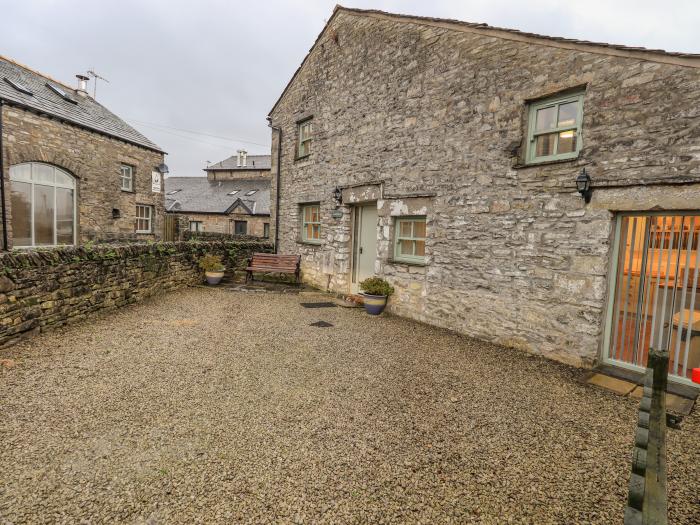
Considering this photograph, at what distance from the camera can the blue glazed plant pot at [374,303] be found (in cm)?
738

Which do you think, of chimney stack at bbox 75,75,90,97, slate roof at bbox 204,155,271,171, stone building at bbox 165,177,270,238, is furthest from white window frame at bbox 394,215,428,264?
slate roof at bbox 204,155,271,171

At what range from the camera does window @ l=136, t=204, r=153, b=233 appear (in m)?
15.8

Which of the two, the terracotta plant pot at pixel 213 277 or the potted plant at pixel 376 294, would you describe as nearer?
the potted plant at pixel 376 294

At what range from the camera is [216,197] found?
28.5m

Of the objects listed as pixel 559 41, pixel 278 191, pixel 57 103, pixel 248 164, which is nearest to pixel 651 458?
pixel 559 41

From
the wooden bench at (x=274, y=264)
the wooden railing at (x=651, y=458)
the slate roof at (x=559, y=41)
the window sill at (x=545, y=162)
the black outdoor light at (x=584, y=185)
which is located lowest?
the wooden bench at (x=274, y=264)

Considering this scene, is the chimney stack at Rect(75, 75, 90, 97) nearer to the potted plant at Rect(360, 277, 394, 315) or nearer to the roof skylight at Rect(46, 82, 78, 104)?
the roof skylight at Rect(46, 82, 78, 104)

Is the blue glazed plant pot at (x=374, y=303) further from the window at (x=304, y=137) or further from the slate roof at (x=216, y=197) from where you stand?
the slate roof at (x=216, y=197)

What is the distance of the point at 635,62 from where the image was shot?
4266 mm

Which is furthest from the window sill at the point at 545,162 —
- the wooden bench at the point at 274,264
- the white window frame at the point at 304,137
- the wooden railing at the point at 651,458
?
the wooden bench at the point at 274,264

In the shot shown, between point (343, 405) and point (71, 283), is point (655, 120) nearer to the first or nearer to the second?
point (343, 405)

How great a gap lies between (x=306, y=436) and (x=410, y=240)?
491 cm

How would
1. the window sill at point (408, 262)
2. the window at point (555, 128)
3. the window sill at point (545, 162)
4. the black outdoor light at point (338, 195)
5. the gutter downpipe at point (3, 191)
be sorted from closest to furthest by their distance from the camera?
the window sill at point (545, 162) < the window at point (555, 128) < the window sill at point (408, 262) < the black outdoor light at point (338, 195) < the gutter downpipe at point (3, 191)

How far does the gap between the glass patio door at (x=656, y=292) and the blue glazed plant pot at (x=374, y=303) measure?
3.82 meters
